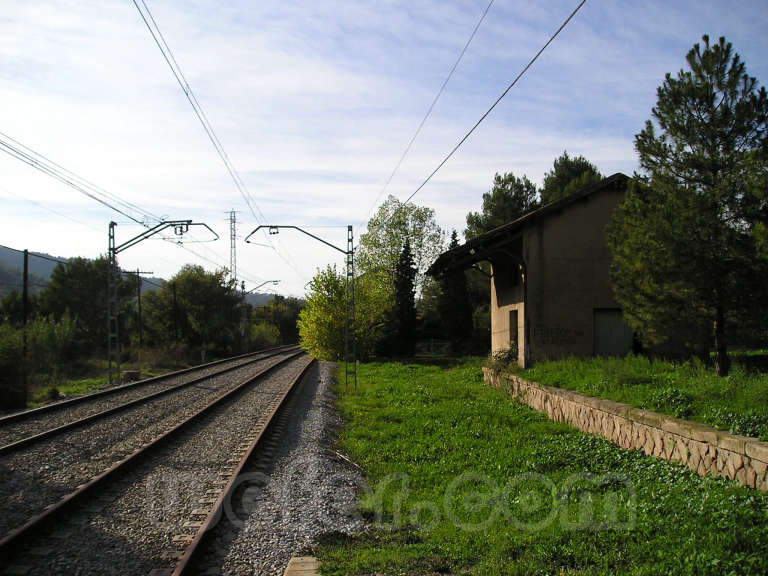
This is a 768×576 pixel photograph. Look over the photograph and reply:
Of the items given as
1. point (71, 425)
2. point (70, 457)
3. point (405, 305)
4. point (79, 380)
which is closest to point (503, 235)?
point (71, 425)

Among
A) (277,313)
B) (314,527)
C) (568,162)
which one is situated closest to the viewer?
(314,527)

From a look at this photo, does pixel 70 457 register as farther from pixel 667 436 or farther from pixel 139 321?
pixel 139 321

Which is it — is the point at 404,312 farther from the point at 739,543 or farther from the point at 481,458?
the point at 739,543

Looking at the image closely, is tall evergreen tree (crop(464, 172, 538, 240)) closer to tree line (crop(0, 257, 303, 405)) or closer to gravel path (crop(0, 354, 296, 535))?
tree line (crop(0, 257, 303, 405))

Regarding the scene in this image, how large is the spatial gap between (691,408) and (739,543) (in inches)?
142

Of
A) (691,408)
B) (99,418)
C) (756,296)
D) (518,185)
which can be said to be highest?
(518,185)

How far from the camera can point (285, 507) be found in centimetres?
764

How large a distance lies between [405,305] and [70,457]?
4659 centimetres

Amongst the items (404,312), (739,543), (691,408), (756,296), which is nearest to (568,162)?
(404,312)

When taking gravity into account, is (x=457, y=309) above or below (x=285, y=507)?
above

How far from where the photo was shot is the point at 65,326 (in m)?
40.2

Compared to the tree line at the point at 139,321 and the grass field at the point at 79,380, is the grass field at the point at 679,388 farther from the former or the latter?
the tree line at the point at 139,321

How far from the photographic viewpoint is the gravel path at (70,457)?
811cm

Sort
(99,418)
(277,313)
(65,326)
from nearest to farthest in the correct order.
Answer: (99,418) < (65,326) < (277,313)
